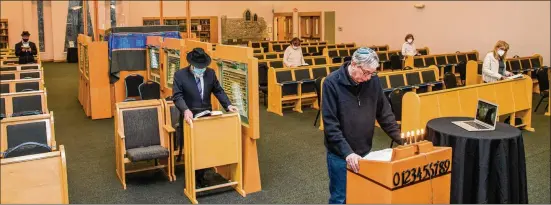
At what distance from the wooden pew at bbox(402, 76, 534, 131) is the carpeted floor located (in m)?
0.49

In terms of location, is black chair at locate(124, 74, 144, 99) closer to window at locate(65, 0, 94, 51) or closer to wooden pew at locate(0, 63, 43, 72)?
wooden pew at locate(0, 63, 43, 72)

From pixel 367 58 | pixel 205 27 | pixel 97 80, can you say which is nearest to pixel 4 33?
pixel 205 27

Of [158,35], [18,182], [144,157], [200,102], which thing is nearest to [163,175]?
[144,157]

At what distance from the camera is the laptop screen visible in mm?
4164

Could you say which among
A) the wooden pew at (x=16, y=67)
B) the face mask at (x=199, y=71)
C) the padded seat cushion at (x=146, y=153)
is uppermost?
the face mask at (x=199, y=71)

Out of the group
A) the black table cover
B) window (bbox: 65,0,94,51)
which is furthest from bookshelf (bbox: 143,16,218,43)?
the black table cover

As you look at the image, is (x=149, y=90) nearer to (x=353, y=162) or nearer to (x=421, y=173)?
(x=353, y=162)

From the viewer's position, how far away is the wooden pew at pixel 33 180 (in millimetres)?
2865

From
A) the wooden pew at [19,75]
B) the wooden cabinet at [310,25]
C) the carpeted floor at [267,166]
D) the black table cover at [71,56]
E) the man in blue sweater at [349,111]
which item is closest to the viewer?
the man in blue sweater at [349,111]

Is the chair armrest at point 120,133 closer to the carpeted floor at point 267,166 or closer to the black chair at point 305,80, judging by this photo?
the carpeted floor at point 267,166

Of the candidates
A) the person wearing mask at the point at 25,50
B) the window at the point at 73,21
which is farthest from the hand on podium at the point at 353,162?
the window at the point at 73,21

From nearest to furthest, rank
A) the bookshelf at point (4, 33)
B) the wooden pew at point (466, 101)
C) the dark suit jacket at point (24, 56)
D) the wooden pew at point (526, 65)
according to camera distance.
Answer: the wooden pew at point (466, 101)
the wooden pew at point (526, 65)
the dark suit jacket at point (24, 56)
the bookshelf at point (4, 33)

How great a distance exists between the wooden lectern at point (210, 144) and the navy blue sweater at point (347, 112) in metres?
1.68

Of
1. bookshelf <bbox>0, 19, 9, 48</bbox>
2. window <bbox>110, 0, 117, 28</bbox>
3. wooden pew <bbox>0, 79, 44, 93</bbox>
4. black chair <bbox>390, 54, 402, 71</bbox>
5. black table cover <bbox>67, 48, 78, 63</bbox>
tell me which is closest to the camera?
wooden pew <bbox>0, 79, 44, 93</bbox>
